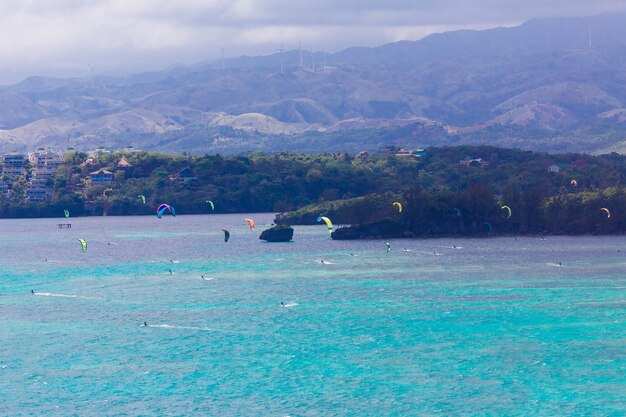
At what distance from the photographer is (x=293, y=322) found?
100562mm

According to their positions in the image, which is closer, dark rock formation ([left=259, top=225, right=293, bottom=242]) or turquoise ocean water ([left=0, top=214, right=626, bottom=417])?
turquoise ocean water ([left=0, top=214, right=626, bottom=417])

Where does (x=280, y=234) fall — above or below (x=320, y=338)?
above

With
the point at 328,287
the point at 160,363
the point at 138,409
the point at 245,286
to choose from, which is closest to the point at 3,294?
the point at 245,286

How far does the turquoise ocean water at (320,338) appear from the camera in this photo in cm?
7156

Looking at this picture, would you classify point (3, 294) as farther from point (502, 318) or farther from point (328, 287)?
point (502, 318)

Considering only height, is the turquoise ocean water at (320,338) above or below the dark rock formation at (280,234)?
below

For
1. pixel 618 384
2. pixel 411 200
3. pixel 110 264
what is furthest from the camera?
pixel 411 200

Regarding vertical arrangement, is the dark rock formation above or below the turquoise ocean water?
above

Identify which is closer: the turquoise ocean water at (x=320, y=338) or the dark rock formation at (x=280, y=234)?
the turquoise ocean water at (x=320, y=338)

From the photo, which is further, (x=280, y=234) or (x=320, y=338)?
(x=280, y=234)

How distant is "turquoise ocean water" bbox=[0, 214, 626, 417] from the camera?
235 feet

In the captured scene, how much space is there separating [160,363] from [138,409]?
1255cm

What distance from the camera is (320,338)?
91.6 meters

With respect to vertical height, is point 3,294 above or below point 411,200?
below
